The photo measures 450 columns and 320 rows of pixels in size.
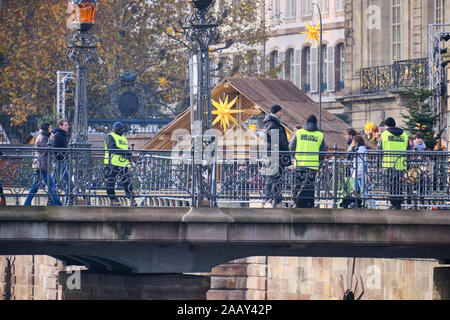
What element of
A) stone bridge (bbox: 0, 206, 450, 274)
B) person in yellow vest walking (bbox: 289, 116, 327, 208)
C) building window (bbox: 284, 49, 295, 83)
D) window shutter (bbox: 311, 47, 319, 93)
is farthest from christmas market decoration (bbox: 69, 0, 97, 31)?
building window (bbox: 284, 49, 295, 83)

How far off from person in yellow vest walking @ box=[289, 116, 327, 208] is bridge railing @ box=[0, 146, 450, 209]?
0.02 m

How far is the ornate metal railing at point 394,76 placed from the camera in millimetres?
41812

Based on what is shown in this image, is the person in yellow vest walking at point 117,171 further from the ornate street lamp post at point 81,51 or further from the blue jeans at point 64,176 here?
the ornate street lamp post at point 81,51

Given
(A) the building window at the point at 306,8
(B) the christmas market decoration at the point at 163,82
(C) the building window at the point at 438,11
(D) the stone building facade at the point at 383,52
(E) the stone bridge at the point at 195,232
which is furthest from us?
(A) the building window at the point at 306,8

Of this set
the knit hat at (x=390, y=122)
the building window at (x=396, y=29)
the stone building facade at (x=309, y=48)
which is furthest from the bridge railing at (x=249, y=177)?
the stone building facade at (x=309, y=48)

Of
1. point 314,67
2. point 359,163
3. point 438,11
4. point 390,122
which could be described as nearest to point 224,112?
point 390,122

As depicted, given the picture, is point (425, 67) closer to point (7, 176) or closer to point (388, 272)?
→ point (388, 272)

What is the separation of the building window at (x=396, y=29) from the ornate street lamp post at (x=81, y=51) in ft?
71.1

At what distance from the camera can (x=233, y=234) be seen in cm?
2148

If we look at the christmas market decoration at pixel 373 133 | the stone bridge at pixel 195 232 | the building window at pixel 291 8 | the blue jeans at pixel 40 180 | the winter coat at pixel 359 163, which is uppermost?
the building window at pixel 291 8

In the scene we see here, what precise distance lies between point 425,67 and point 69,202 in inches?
851

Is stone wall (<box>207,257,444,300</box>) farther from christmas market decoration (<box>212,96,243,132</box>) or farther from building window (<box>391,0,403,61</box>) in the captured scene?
building window (<box>391,0,403,61</box>)

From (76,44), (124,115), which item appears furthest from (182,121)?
(76,44)

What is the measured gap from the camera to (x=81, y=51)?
82.8ft
